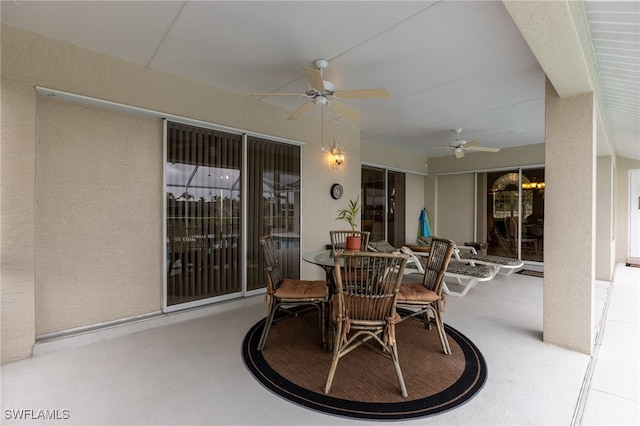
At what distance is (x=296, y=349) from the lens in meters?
2.71

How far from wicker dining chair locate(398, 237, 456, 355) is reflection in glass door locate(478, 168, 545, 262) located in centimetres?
549

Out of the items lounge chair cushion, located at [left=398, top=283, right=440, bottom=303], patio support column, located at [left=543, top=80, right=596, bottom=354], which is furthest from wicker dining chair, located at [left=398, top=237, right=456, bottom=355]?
patio support column, located at [left=543, top=80, right=596, bottom=354]

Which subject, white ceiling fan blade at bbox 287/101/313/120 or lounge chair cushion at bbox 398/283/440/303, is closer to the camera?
lounge chair cushion at bbox 398/283/440/303

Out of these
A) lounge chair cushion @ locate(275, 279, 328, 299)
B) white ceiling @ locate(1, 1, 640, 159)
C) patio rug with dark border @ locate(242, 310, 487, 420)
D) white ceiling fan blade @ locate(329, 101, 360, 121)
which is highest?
white ceiling @ locate(1, 1, 640, 159)

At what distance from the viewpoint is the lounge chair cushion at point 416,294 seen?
8.38ft

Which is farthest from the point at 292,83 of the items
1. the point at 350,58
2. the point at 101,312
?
the point at 101,312

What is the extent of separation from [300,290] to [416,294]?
1072 mm

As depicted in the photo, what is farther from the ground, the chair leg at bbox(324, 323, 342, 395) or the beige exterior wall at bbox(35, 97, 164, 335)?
the beige exterior wall at bbox(35, 97, 164, 335)

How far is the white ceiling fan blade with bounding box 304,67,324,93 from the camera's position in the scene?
2459mm

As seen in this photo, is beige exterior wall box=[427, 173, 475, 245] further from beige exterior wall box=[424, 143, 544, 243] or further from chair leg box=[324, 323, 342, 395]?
chair leg box=[324, 323, 342, 395]

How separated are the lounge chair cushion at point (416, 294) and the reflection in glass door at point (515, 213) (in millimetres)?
5645

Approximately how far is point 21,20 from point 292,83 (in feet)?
Answer: 7.91

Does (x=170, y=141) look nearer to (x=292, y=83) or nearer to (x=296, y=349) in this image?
(x=292, y=83)

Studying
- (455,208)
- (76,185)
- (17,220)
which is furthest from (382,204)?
(17,220)
